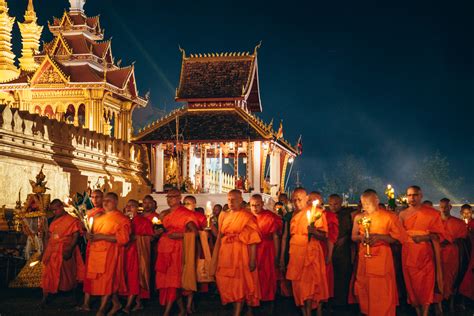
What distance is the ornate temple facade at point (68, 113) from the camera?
23.0m

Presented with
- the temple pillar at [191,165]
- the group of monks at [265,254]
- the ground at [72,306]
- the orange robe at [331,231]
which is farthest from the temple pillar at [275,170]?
the orange robe at [331,231]

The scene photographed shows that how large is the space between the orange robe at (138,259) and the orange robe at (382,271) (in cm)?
368

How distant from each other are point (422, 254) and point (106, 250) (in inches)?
172

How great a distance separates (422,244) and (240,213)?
99.5 inches

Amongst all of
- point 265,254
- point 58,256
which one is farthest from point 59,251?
point 265,254

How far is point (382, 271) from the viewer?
9.02 metres

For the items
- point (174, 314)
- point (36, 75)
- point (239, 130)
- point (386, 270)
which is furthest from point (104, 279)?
point (36, 75)

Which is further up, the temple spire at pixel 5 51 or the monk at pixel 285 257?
the temple spire at pixel 5 51

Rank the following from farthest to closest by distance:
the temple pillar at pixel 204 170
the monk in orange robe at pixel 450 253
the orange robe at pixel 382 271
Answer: the temple pillar at pixel 204 170 → the monk in orange robe at pixel 450 253 → the orange robe at pixel 382 271

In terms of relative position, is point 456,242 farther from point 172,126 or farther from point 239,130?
point 172,126

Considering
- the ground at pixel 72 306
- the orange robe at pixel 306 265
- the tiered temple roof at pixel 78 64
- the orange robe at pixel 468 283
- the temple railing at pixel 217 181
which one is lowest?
the ground at pixel 72 306

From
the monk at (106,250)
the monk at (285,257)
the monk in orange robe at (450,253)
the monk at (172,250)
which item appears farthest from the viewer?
the monk in orange robe at (450,253)

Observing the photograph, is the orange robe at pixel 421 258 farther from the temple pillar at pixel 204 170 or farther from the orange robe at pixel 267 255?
the temple pillar at pixel 204 170

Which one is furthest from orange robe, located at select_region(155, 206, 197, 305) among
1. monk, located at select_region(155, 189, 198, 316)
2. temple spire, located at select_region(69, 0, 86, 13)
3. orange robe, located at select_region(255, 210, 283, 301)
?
temple spire, located at select_region(69, 0, 86, 13)
